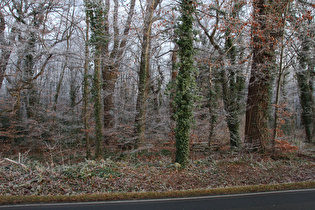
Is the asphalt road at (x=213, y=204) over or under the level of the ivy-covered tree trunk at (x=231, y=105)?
under

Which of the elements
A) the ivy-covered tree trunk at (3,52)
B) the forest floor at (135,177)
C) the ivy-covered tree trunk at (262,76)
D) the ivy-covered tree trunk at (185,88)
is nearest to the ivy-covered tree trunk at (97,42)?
the forest floor at (135,177)

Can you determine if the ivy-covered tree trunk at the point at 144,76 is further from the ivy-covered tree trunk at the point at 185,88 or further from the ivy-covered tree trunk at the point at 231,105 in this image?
the ivy-covered tree trunk at the point at 231,105

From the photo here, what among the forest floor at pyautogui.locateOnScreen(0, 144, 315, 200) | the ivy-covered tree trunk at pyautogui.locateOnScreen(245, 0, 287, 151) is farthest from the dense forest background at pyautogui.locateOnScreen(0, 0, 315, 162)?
the forest floor at pyautogui.locateOnScreen(0, 144, 315, 200)

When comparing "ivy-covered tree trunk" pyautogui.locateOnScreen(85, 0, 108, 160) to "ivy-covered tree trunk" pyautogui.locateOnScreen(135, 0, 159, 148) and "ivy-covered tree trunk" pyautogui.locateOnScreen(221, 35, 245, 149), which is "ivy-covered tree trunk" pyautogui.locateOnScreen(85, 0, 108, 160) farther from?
"ivy-covered tree trunk" pyautogui.locateOnScreen(221, 35, 245, 149)

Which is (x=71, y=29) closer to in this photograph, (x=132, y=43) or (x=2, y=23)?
(x=2, y=23)

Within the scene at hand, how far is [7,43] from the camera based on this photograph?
37.9ft

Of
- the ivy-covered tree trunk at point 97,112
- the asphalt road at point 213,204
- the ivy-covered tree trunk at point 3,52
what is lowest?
the asphalt road at point 213,204

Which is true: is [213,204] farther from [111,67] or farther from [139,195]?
[111,67]

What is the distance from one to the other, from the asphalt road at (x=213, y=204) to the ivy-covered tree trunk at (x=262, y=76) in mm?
4069

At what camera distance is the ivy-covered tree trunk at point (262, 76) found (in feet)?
28.2

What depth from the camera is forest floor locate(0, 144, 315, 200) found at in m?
5.01

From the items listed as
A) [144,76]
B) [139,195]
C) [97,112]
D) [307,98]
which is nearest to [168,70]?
[144,76]

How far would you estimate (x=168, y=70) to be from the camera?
45.0ft

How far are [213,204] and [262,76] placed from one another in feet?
20.6
